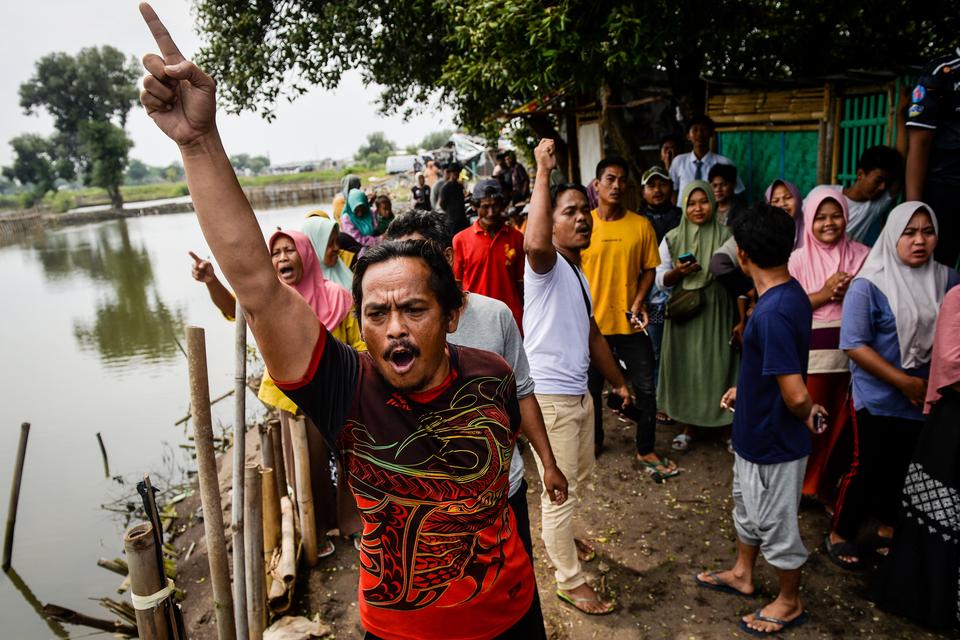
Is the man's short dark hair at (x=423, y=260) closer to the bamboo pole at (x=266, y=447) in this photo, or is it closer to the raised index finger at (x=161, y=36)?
the raised index finger at (x=161, y=36)

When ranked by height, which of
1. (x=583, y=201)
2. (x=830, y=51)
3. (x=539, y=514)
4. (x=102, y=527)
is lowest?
(x=102, y=527)

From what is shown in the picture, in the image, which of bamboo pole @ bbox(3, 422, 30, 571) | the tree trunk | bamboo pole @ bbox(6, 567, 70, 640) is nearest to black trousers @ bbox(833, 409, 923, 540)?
bamboo pole @ bbox(6, 567, 70, 640)

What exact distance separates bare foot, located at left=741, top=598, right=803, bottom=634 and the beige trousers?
2.57 feet

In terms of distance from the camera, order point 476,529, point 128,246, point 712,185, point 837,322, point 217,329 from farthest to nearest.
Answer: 1. point 128,246
2. point 217,329
3. point 712,185
4. point 837,322
5. point 476,529

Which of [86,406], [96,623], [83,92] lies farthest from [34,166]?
[96,623]

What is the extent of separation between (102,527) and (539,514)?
5080 millimetres

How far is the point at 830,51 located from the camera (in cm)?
674

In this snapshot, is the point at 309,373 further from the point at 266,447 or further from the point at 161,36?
the point at 266,447

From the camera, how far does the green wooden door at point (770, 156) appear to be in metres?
5.11

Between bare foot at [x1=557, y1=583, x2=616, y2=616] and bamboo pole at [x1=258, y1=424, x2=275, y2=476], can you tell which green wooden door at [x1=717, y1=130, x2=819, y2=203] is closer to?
bare foot at [x1=557, y1=583, x2=616, y2=616]

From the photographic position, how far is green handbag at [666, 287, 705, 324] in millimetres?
4211

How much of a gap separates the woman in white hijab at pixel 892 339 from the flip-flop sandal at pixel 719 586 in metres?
0.58

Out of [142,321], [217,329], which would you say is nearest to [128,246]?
[142,321]

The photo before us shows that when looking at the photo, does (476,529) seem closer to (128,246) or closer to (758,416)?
(758,416)
